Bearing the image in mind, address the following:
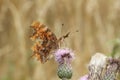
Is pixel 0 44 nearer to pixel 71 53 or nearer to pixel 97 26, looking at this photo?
pixel 97 26

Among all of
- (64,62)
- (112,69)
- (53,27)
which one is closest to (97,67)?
(112,69)

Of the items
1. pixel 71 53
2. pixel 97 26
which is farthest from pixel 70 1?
pixel 71 53

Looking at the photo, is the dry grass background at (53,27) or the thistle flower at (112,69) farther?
the dry grass background at (53,27)

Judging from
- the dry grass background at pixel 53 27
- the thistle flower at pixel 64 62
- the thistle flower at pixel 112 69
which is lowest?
the thistle flower at pixel 112 69

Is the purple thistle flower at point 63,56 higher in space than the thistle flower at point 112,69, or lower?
higher

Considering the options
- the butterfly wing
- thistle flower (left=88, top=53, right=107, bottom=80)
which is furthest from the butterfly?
thistle flower (left=88, top=53, right=107, bottom=80)

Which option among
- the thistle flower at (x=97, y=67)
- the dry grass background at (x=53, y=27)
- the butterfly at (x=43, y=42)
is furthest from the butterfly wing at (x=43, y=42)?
the dry grass background at (x=53, y=27)

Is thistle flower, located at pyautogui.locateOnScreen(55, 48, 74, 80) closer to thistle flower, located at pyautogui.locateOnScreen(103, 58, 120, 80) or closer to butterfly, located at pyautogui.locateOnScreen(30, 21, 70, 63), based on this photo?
butterfly, located at pyautogui.locateOnScreen(30, 21, 70, 63)

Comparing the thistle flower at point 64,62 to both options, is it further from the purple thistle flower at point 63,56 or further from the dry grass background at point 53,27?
the dry grass background at point 53,27
